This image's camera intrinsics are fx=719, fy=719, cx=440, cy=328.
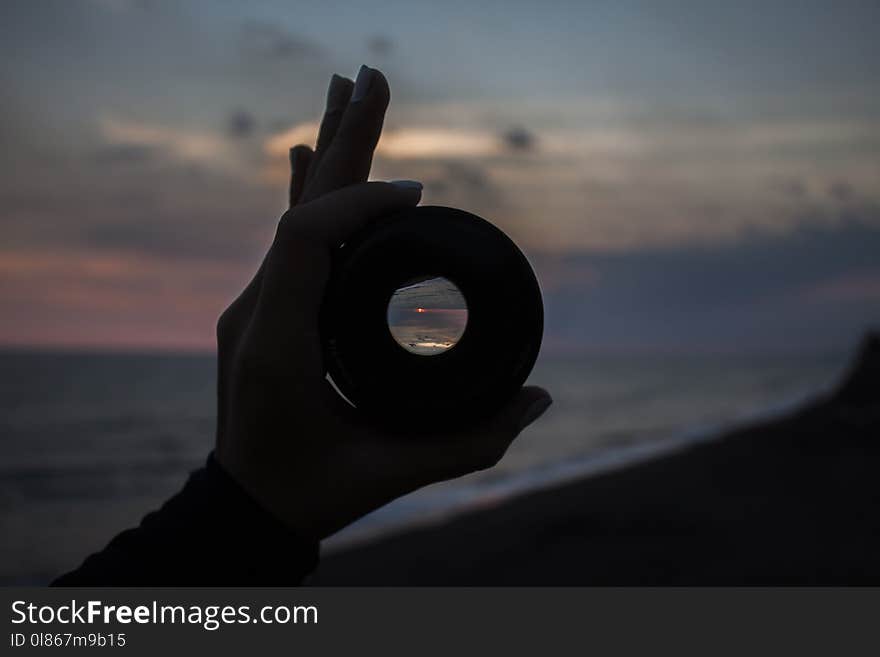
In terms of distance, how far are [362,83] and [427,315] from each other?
19.3 inches

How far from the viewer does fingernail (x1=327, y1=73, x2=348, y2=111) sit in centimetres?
165

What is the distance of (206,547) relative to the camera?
1208 mm

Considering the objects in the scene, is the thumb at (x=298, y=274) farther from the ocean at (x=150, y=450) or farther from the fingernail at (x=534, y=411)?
the ocean at (x=150, y=450)

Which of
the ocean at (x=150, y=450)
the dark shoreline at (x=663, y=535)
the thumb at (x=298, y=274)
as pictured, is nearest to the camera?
the thumb at (x=298, y=274)

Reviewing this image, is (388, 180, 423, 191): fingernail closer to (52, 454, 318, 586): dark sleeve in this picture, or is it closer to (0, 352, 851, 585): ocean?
(52, 454, 318, 586): dark sleeve

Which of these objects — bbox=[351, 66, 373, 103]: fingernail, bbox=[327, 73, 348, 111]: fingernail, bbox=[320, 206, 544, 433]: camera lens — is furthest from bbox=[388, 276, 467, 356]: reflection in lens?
bbox=[327, 73, 348, 111]: fingernail

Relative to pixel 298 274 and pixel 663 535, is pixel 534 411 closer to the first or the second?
pixel 298 274

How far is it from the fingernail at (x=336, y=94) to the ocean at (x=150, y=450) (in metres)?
6.61

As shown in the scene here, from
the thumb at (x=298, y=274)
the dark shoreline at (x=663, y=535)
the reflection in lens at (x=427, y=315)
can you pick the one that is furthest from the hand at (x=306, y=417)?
the dark shoreline at (x=663, y=535)

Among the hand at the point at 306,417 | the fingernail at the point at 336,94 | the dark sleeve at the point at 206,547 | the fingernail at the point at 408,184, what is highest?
the fingernail at the point at 336,94

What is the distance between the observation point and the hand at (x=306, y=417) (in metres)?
1.17

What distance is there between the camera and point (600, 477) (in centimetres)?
1129

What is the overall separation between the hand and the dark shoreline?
534 centimetres

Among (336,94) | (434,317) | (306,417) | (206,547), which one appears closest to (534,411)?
(434,317)
